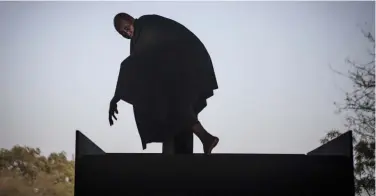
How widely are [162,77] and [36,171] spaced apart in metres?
3.48

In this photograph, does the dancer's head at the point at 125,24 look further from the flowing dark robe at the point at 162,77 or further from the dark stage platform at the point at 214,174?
the dark stage platform at the point at 214,174

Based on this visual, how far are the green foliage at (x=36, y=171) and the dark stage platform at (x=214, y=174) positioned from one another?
3.68 meters

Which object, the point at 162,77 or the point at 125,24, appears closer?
the point at 162,77

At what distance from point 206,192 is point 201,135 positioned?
983 millimetres

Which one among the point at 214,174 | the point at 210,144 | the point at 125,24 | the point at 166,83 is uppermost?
the point at 125,24

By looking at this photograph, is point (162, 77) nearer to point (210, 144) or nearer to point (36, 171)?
point (210, 144)

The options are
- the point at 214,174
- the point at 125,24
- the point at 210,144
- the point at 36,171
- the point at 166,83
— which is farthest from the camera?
the point at 36,171

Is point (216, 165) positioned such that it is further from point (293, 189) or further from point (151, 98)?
point (151, 98)

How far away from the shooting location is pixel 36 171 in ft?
24.6

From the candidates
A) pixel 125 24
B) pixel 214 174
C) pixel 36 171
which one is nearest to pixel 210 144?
pixel 214 174

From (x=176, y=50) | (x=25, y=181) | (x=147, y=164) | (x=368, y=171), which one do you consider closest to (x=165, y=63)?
(x=176, y=50)

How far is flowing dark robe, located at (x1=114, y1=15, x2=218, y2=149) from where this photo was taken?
4863mm

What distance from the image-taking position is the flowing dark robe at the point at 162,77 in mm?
4863

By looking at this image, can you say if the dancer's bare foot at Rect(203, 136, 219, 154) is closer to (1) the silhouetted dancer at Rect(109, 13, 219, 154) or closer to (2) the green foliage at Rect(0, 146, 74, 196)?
(1) the silhouetted dancer at Rect(109, 13, 219, 154)
